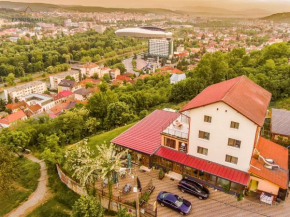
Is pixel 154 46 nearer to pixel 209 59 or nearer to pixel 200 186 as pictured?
pixel 209 59

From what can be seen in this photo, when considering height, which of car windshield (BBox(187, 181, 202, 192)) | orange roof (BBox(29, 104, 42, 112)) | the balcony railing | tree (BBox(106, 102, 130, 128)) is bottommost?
orange roof (BBox(29, 104, 42, 112))

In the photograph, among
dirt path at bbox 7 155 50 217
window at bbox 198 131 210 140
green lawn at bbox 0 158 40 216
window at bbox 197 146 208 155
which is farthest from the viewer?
green lawn at bbox 0 158 40 216

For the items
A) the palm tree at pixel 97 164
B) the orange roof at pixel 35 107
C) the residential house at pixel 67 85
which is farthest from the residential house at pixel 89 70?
the palm tree at pixel 97 164

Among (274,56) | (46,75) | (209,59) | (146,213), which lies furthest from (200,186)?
(46,75)

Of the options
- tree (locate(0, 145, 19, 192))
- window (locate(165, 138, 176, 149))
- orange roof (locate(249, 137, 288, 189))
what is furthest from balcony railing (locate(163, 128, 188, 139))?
tree (locate(0, 145, 19, 192))

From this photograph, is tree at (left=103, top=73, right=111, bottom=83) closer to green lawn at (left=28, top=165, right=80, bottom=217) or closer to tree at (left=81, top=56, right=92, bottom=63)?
tree at (left=81, top=56, right=92, bottom=63)

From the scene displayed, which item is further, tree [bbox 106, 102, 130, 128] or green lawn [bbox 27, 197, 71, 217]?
tree [bbox 106, 102, 130, 128]

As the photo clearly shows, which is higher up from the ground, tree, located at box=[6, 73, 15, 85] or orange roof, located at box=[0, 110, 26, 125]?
tree, located at box=[6, 73, 15, 85]
